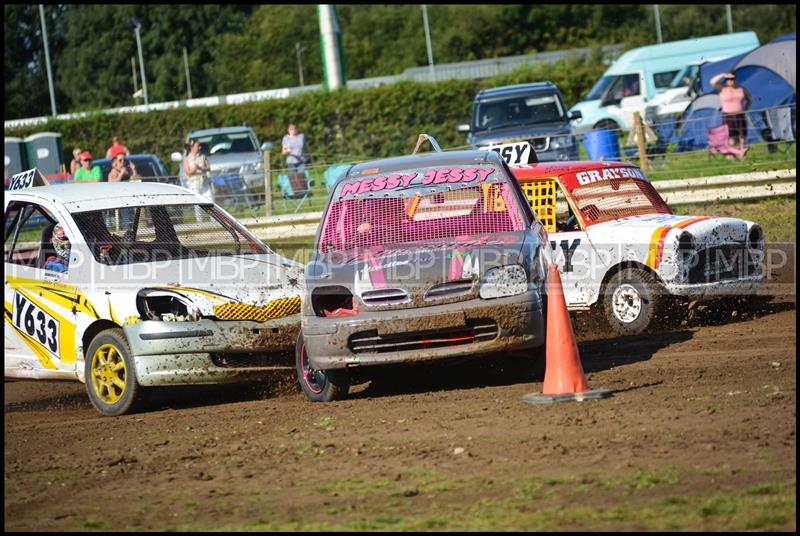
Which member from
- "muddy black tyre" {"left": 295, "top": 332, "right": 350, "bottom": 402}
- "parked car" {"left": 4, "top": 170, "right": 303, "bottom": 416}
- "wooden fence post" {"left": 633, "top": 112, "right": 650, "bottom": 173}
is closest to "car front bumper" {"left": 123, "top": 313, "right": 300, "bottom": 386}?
"parked car" {"left": 4, "top": 170, "right": 303, "bottom": 416}

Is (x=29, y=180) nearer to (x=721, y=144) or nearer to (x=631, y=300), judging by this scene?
(x=631, y=300)

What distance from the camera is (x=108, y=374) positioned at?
905 cm

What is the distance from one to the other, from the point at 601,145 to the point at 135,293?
11.6m

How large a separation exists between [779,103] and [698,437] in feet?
62.0

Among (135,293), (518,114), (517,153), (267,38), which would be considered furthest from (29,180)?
(267,38)

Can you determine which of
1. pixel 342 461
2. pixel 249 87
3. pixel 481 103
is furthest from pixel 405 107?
pixel 249 87

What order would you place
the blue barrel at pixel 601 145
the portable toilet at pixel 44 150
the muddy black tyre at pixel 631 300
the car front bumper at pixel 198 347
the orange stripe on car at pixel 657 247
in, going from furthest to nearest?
1. the portable toilet at pixel 44 150
2. the blue barrel at pixel 601 145
3. the muddy black tyre at pixel 631 300
4. the orange stripe on car at pixel 657 247
5. the car front bumper at pixel 198 347

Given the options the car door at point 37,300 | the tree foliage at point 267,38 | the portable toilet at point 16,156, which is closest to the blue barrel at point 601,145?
the car door at point 37,300

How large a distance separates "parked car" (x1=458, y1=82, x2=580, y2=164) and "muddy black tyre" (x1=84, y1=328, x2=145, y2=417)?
14.1 m

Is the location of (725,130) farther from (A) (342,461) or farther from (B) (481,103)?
(A) (342,461)

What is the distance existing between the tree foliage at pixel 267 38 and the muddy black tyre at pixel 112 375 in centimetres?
5963

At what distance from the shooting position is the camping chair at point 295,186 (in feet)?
66.2

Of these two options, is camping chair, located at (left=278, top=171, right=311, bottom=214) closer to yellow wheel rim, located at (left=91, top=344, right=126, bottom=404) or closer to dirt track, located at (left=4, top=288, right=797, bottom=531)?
dirt track, located at (left=4, top=288, right=797, bottom=531)

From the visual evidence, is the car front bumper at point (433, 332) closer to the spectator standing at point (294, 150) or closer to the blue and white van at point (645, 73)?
the spectator standing at point (294, 150)
